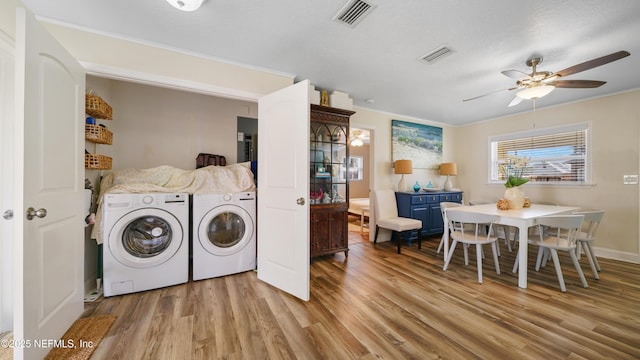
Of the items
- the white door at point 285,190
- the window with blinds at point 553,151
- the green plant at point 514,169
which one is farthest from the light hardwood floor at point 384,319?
the window with blinds at point 553,151

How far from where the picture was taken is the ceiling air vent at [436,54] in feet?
7.43

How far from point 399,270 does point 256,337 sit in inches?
74.3

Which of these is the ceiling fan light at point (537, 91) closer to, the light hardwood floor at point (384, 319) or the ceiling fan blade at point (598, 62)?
the ceiling fan blade at point (598, 62)

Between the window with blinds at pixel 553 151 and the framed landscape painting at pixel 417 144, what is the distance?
46.4 inches

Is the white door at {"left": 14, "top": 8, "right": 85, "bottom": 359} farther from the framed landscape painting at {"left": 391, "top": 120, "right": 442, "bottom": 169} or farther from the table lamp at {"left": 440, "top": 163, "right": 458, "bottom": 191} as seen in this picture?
the table lamp at {"left": 440, "top": 163, "right": 458, "bottom": 191}

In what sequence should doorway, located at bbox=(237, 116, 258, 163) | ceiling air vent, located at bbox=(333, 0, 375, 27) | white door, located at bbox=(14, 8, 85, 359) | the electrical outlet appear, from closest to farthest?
white door, located at bbox=(14, 8, 85, 359), ceiling air vent, located at bbox=(333, 0, 375, 27), the electrical outlet, doorway, located at bbox=(237, 116, 258, 163)

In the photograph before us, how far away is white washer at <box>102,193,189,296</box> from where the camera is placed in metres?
2.10

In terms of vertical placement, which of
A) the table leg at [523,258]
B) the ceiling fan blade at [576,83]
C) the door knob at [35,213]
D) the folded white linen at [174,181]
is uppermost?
the ceiling fan blade at [576,83]

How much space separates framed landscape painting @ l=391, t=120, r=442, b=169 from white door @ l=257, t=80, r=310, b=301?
282cm

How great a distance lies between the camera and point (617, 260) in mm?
3275

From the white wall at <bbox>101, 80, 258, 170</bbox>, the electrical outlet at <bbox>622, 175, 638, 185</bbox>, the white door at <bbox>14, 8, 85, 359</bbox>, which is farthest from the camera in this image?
the electrical outlet at <bbox>622, 175, 638, 185</bbox>

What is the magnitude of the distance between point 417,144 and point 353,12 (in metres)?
3.57

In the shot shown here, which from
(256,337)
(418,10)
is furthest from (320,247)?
(418,10)

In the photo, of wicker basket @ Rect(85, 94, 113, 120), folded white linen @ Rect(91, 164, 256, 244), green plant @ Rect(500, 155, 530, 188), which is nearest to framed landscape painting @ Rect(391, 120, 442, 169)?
green plant @ Rect(500, 155, 530, 188)
